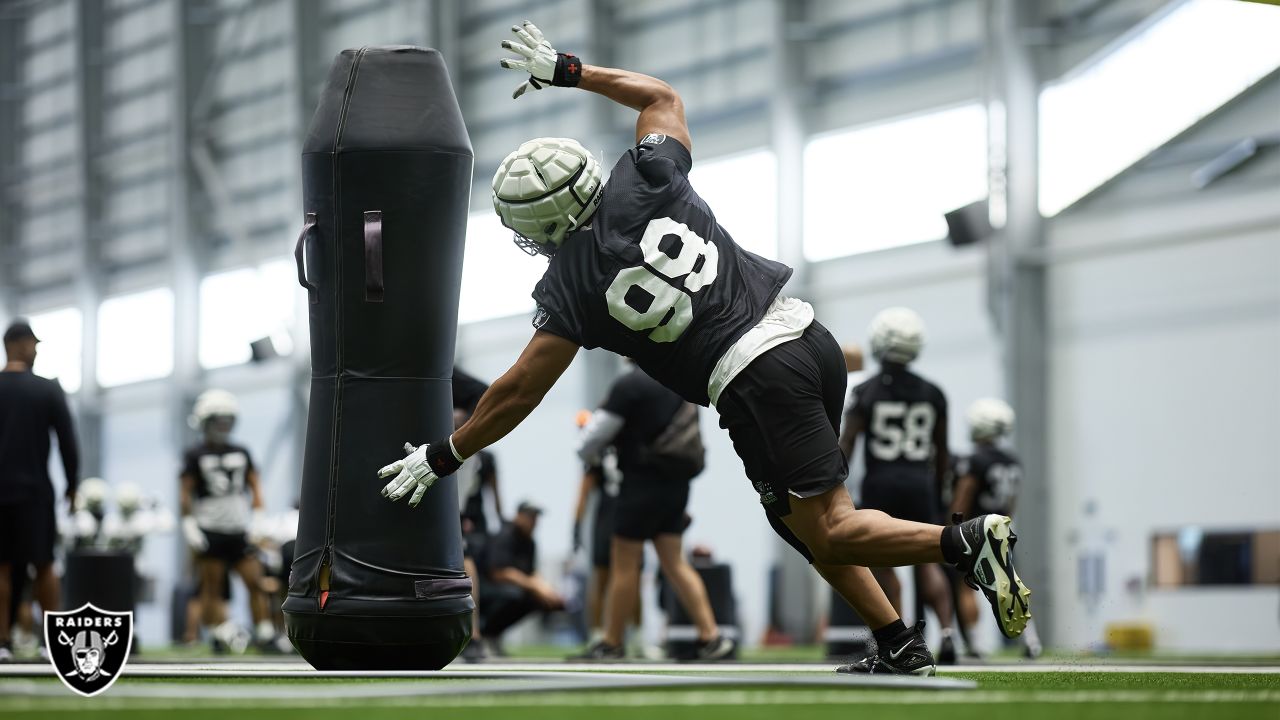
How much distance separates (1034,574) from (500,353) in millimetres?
7205

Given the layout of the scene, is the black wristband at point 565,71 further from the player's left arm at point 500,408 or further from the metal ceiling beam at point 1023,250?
the metal ceiling beam at point 1023,250

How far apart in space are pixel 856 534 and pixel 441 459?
4.01 ft

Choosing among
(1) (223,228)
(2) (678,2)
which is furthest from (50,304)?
(2) (678,2)

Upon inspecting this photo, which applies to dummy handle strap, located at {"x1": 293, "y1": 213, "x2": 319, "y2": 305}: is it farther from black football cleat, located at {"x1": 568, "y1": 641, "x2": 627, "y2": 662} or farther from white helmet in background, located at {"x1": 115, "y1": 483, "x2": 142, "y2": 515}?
white helmet in background, located at {"x1": 115, "y1": 483, "x2": 142, "y2": 515}

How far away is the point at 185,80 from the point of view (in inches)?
926

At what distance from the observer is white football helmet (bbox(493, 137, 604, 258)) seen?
202 inches

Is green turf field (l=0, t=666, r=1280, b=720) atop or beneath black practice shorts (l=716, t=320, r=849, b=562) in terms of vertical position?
beneath

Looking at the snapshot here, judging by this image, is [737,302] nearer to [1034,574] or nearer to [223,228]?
[1034,574]

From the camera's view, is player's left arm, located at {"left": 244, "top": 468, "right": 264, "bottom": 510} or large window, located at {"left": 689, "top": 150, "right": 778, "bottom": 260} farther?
large window, located at {"left": 689, "top": 150, "right": 778, "bottom": 260}

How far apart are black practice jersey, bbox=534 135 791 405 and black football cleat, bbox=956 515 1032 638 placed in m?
0.88

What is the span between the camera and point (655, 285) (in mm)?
5043

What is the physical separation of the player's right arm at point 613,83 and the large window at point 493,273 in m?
13.3

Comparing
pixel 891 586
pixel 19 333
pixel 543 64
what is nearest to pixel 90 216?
pixel 19 333

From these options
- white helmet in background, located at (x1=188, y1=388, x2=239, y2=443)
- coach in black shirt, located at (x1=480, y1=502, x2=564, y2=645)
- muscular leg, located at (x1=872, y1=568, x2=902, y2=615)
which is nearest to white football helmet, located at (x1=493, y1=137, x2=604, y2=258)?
muscular leg, located at (x1=872, y1=568, x2=902, y2=615)
